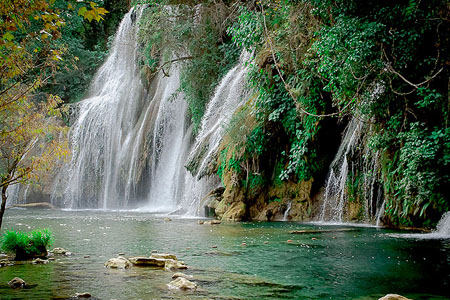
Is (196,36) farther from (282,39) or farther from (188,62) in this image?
(282,39)

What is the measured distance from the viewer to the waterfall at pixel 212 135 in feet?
55.2

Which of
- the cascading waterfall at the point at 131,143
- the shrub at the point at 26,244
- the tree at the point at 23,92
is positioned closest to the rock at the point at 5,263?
the shrub at the point at 26,244

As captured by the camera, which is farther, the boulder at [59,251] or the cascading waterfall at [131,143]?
the cascading waterfall at [131,143]

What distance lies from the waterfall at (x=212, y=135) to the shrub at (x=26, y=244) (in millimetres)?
9363

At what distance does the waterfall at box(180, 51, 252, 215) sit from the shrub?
9.36m

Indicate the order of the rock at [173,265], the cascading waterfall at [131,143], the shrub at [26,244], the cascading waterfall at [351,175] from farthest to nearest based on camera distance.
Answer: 1. the cascading waterfall at [131,143]
2. the cascading waterfall at [351,175]
3. the shrub at [26,244]
4. the rock at [173,265]

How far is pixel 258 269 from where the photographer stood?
637 cm

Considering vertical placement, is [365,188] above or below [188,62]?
below

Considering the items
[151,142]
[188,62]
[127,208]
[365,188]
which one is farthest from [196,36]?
[365,188]

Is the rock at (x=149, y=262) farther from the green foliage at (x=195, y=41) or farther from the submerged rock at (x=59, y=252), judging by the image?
the green foliage at (x=195, y=41)

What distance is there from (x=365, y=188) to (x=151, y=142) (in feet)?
47.9

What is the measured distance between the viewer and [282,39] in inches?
562

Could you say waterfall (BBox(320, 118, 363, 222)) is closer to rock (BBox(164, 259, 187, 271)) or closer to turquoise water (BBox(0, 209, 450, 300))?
turquoise water (BBox(0, 209, 450, 300))

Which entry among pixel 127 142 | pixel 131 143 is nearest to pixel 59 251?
pixel 131 143
